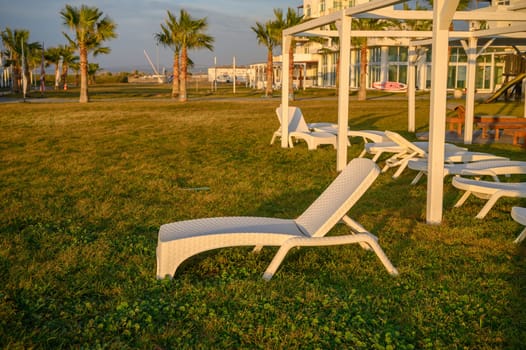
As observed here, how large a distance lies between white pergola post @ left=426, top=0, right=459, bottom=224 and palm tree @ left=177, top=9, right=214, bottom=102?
28.9m

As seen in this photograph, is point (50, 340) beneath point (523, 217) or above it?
beneath

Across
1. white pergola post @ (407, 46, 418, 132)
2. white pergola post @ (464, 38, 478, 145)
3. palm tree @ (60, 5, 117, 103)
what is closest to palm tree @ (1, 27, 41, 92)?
palm tree @ (60, 5, 117, 103)

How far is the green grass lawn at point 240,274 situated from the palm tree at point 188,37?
25496 mm

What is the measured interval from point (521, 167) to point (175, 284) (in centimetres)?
495

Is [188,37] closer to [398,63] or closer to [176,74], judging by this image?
[176,74]

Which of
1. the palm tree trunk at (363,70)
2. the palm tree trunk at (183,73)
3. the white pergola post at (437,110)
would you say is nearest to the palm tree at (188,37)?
the palm tree trunk at (183,73)

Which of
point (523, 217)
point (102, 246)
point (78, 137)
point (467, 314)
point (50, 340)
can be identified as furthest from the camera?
point (78, 137)

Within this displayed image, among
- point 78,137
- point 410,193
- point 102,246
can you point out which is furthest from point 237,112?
point 102,246

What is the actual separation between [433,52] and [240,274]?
3.42 meters

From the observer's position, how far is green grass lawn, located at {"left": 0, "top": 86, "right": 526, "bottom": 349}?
3.69 metres

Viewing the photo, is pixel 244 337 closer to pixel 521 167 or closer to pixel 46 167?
pixel 521 167

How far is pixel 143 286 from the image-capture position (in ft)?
14.7

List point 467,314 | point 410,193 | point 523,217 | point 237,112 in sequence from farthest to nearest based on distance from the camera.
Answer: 1. point 237,112
2. point 410,193
3. point 523,217
4. point 467,314

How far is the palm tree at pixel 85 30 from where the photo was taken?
3319 centimetres
